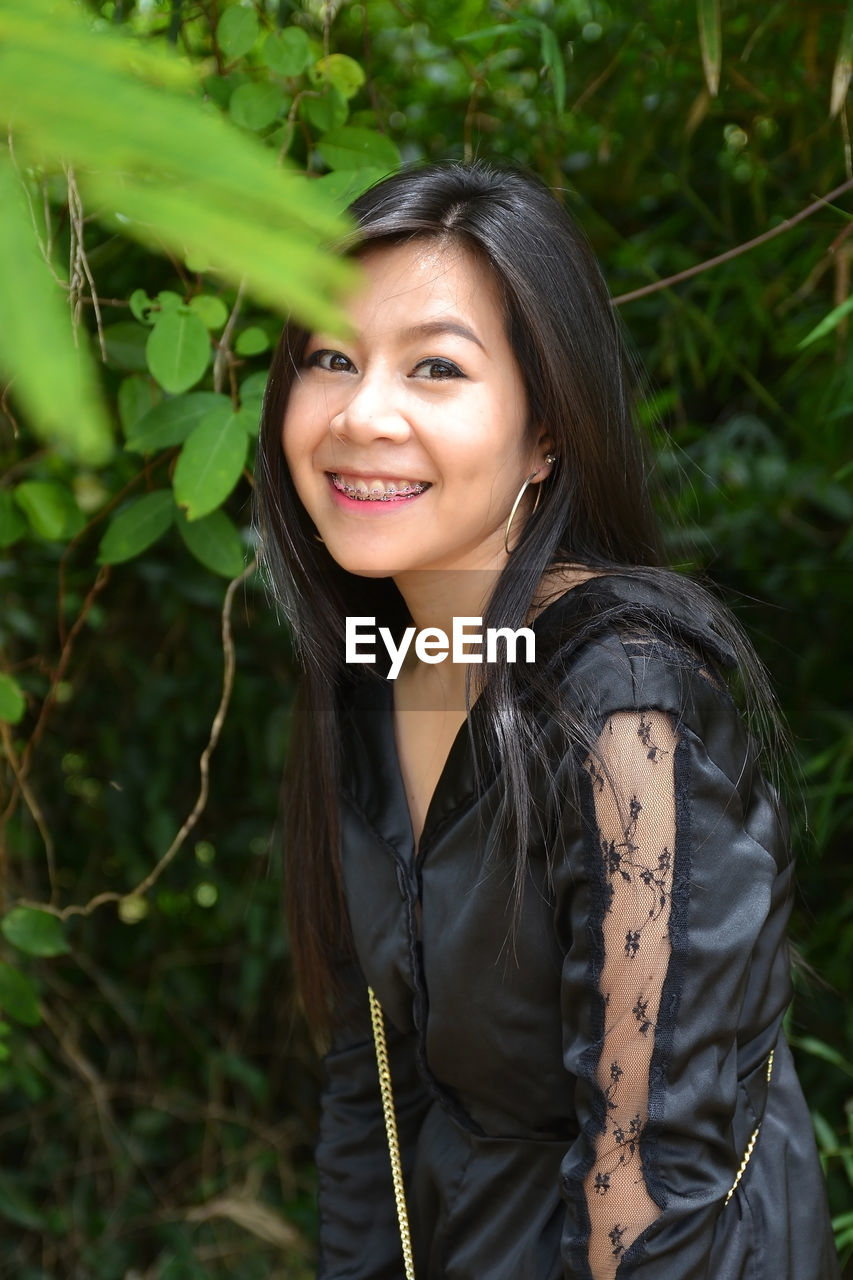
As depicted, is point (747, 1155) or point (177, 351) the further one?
point (177, 351)

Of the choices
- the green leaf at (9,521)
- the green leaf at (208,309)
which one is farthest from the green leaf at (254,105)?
the green leaf at (9,521)

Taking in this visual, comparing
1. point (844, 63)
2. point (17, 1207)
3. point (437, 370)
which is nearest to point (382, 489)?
point (437, 370)

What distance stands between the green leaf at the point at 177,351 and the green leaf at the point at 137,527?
19 centimetres

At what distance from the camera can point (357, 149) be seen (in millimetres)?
1267

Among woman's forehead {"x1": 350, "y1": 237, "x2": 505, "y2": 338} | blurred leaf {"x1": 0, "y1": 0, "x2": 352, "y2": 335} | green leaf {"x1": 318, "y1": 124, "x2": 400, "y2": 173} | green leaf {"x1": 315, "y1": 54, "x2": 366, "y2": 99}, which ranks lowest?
blurred leaf {"x1": 0, "y1": 0, "x2": 352, "y2": 335}

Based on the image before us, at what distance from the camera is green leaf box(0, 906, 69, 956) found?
1.47 meters

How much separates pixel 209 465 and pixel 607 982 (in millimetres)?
632

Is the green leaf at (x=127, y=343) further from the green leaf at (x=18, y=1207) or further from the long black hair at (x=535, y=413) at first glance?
the green leaf at (x=18, y=1207)

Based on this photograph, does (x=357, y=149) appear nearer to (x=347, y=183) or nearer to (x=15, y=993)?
(x=347, y=183)

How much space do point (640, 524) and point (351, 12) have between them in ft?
3.37

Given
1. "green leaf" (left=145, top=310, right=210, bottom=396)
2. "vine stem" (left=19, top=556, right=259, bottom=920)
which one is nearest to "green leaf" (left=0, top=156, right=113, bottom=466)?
"green leaf" (left=145, top=310, right=210, bottom=396)

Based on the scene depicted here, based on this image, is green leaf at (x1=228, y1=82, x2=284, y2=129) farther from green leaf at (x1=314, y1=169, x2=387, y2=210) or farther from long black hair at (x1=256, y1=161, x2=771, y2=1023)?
long black hair at (x1=256, y1=161, x2=771, y2=1023)

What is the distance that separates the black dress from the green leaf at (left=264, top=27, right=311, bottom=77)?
0.62 m

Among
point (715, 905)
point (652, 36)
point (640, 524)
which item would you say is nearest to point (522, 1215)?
point (715, 905)
